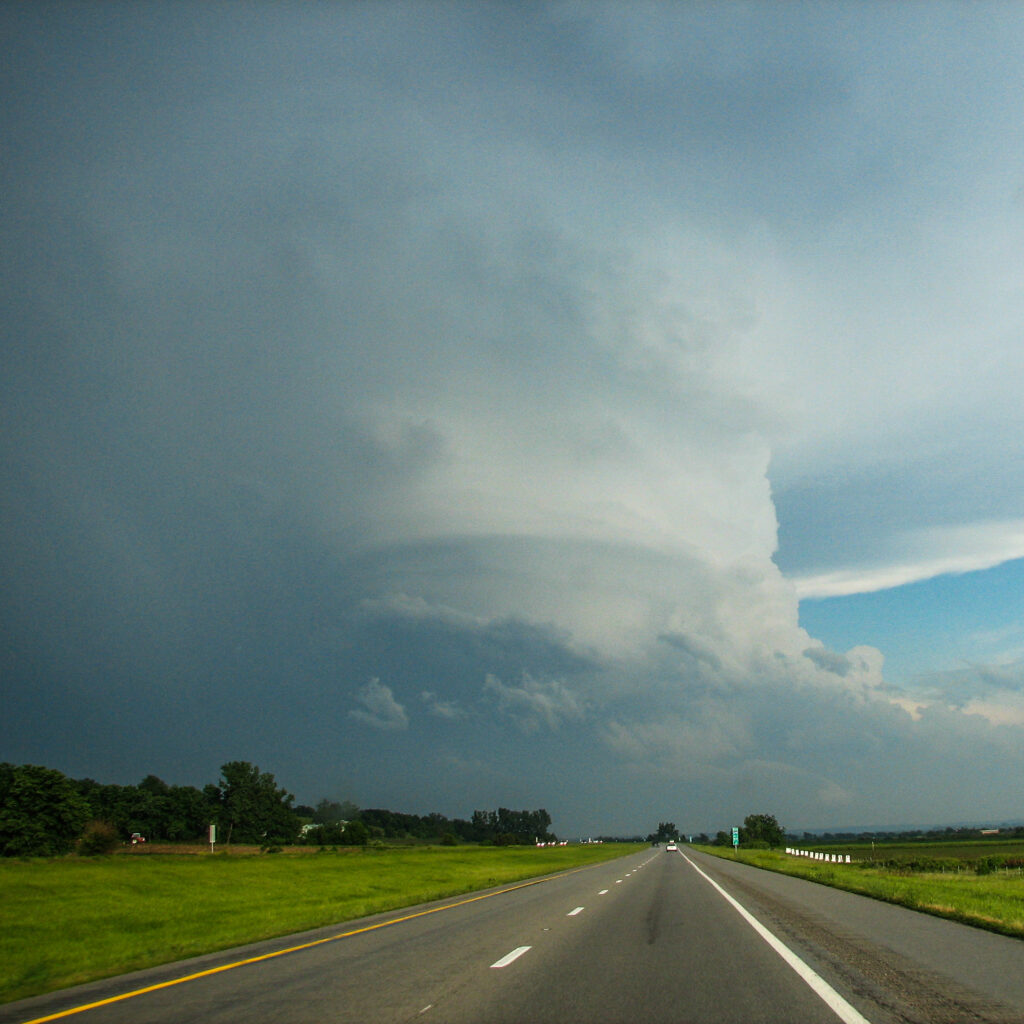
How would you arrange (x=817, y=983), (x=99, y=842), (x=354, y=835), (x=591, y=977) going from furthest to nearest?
(x=354, y=835)
(x=99, y=842)
(x=591, y=977)
(x=817, y=983)

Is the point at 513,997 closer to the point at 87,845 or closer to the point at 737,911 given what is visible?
the point at 737,911

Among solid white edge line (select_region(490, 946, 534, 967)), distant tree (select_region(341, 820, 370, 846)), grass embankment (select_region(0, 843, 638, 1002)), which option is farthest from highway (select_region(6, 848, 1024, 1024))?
distant tree (select_region(341, 820, 370, 846))

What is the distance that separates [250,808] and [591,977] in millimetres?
160868

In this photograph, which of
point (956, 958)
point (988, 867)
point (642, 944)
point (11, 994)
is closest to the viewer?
point (11, 994)

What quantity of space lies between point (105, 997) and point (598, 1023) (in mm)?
6783

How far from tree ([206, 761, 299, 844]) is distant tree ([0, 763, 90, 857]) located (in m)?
61.3

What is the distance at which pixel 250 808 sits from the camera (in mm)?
158625

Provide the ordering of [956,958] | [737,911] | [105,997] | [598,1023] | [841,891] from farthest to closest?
[841,891]
[737,911]
[956,958]
[105,997]
[598,1023]

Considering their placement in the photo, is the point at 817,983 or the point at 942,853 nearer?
the point at 817,983

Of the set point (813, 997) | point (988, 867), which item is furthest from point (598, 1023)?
point (988, 867)

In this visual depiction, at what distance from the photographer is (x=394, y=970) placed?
12.9m

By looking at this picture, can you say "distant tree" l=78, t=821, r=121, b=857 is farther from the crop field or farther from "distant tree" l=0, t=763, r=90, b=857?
the crop field

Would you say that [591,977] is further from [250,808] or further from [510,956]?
[250,808]

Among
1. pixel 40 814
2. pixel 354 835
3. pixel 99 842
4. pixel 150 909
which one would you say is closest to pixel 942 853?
pixel 354 835
